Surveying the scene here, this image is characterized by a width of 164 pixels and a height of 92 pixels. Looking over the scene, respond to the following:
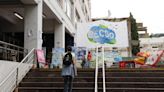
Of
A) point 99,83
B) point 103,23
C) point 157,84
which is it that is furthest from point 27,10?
point 157,84

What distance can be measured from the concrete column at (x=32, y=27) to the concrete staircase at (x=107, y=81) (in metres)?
4.69

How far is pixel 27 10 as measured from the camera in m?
18.3

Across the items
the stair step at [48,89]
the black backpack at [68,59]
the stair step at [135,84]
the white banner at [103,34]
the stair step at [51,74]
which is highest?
the white banner at [103,34]

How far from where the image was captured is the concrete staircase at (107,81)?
37.0 ft

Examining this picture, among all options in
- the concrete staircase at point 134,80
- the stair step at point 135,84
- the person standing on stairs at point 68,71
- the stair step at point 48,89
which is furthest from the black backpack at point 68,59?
the stair step at point 135,84

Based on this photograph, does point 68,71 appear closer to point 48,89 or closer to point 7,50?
point 48,89

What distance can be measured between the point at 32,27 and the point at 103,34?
3893 millimetres

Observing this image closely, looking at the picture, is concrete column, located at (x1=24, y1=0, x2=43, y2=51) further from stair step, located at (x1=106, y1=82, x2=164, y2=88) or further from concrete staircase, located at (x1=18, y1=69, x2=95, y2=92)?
stair step, located at (x1=106, y1=82, x2=164, y2=88)

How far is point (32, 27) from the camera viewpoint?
59.7ft

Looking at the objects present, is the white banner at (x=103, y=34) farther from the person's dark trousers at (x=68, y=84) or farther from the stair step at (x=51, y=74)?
the person's dark trousers at (x=68, y=84)

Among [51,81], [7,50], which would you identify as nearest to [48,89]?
[51,81]

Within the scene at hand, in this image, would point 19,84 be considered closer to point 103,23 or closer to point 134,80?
point 134,80

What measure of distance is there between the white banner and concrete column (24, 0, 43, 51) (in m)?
2.31

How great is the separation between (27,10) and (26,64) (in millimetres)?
5208
